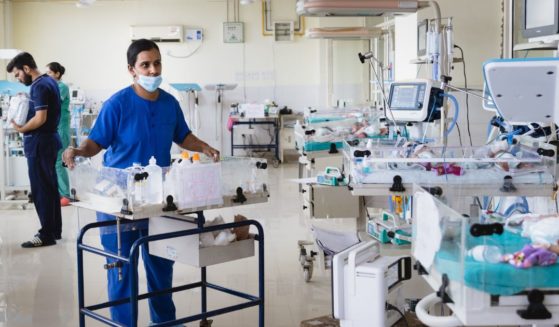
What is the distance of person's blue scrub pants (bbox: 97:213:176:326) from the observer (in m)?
3.51

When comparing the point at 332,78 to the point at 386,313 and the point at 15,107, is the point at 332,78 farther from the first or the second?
the point at 386,313

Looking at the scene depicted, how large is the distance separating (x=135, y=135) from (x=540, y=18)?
2.09 m

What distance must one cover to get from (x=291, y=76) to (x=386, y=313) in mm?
9461

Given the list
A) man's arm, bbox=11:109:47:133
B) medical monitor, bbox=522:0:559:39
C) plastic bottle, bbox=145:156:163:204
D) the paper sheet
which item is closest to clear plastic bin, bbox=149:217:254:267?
plastic bottle, bbox=145:156:163:204

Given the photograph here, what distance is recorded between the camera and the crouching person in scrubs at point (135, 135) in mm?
3512

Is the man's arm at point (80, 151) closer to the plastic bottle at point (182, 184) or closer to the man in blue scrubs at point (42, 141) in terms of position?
the plastic bottle at point (182, 184)

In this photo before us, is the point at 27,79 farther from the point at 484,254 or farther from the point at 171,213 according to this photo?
the point at 484,254

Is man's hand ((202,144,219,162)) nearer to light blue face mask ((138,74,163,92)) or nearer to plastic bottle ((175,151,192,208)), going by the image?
plastic bottle ((175,151,192,208))

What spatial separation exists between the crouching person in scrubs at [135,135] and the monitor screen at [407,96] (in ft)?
4.49

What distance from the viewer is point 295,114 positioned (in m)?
11.8

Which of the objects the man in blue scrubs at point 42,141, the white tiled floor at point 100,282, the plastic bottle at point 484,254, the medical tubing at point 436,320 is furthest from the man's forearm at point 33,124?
the plastic bottle at point 484,254

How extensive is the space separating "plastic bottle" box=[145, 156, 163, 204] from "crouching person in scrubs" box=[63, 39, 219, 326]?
43 centimetres

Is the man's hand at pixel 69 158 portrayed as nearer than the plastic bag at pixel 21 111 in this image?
Yes

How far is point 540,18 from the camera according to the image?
3.74 metres
